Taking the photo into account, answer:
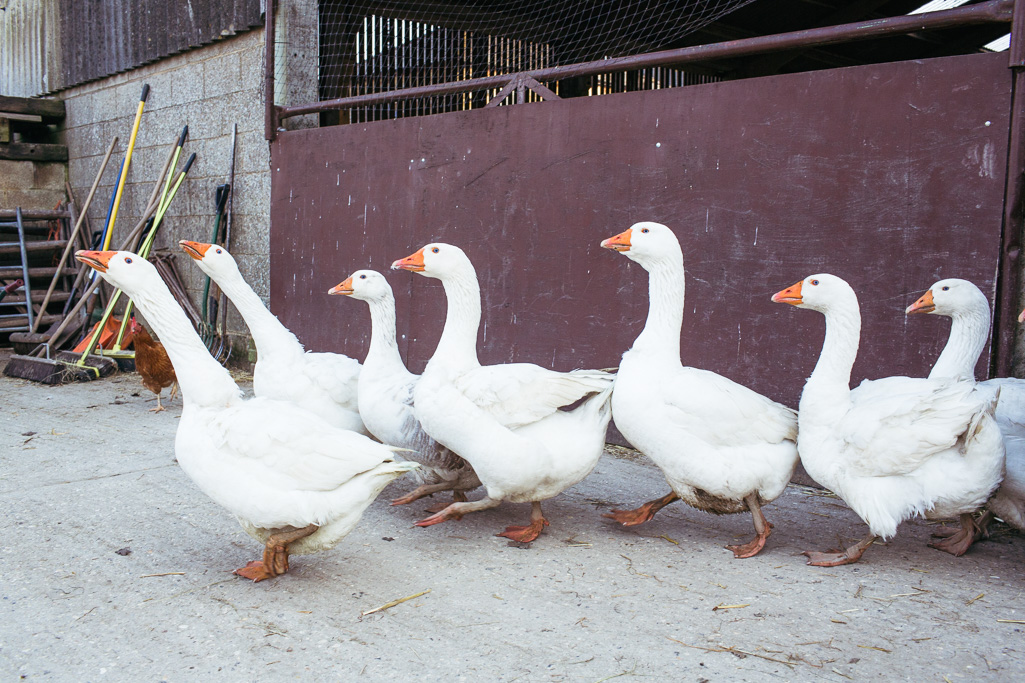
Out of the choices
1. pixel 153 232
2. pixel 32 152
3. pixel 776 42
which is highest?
pixel 32 152

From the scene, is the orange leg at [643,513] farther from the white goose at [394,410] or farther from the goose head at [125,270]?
the goose head at [125,270]

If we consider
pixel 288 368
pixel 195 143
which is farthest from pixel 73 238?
pixel 288 368

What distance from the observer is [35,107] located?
10.0 m

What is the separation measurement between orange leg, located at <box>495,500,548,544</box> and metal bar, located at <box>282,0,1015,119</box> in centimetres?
269

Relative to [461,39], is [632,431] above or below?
below

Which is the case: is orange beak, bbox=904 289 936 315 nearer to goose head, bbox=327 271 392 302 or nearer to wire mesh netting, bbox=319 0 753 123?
goose head, bbox=327 271 392 302

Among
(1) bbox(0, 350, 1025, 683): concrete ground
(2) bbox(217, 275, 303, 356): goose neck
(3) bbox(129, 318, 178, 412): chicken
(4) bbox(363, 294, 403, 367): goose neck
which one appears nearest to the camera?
(1) bbox(0, 350, 1025, 683): concrete ground

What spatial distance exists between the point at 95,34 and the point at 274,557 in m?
8.89

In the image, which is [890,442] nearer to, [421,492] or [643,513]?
[643,513]

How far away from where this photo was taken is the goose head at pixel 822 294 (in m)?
3.29

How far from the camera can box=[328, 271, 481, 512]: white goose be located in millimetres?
3723

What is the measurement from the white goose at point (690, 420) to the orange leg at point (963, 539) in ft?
2.49

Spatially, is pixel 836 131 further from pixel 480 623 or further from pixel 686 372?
pixel 480 623

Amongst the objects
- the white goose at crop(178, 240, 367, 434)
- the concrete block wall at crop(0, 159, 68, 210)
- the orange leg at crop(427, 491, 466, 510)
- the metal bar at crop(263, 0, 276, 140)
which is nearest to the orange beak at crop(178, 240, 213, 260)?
the white goose at crop(178, 240, 367, 434)
